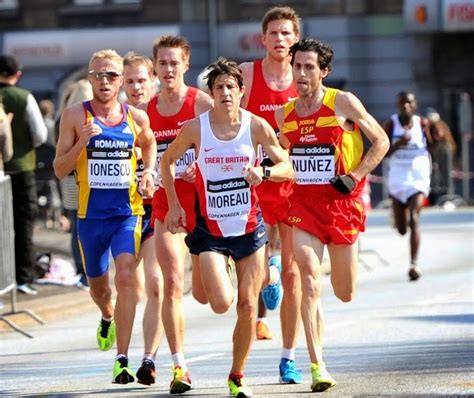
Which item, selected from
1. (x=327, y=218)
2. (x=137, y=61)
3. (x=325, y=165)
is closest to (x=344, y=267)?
(x=327, y=218)

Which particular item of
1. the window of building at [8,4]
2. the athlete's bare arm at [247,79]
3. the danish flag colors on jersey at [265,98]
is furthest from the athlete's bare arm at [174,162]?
the window of building at [8,4]

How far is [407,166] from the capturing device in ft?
67.5

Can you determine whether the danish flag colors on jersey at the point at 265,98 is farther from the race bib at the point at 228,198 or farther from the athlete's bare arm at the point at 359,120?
the race bib at the point at 228,198

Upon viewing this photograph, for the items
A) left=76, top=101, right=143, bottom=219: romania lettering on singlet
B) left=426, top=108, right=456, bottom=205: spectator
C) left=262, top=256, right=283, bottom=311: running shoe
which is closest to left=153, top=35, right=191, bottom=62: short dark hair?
left=76, top=101, right=143, bottom=219: romania lettering on singlet

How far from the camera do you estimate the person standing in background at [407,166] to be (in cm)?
2038

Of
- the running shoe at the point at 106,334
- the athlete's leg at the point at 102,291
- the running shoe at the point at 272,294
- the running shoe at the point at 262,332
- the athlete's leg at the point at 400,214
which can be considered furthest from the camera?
the athlete's leg at the point at 400,214

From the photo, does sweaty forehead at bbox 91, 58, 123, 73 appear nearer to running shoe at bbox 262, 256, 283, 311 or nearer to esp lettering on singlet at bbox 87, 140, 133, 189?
esp lettering on singlet at bbox 87, 140, 133, 189

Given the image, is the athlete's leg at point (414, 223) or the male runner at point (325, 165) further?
the athlete's leg at point (414, 223)

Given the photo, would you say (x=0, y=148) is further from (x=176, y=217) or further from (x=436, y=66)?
(x=436, y=66)

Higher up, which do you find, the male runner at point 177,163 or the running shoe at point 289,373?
the male runner at point 177,163

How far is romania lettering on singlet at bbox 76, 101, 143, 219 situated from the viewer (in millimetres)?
11375

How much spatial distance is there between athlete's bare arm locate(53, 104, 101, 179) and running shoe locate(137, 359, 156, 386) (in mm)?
1295

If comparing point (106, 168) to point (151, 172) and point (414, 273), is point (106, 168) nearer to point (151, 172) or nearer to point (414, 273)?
point (151, 172)

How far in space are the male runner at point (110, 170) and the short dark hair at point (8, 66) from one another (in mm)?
6143
